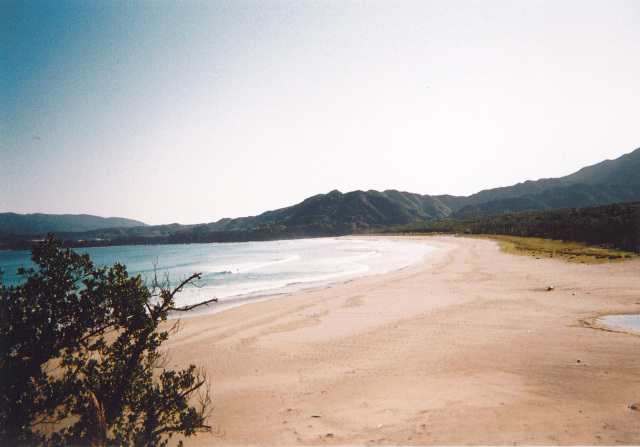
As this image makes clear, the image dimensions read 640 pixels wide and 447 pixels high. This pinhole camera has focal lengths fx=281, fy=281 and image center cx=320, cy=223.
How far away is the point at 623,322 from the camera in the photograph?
8938mm

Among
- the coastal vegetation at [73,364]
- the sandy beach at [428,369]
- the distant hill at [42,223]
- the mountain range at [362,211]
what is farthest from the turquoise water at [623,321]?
the distant hill at [42,223]

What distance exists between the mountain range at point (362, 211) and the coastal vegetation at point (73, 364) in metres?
140

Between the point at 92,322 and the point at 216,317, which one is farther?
the point at 216,317

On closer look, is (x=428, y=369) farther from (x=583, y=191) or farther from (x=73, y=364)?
(x=583, y=191)

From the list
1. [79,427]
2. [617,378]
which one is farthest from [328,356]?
[617,378]

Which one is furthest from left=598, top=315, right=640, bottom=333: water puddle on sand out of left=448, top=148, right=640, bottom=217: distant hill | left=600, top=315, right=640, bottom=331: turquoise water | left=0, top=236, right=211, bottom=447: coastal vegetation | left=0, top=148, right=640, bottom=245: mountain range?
left=448, top=148, right=640, bottom=217: distant hill

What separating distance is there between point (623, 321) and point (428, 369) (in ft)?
24.7

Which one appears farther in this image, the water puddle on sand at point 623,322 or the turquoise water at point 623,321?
the turquoise water at point 623,321

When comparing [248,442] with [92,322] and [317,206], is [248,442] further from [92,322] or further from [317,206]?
[317,206]

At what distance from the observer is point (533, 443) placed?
3.96 meters

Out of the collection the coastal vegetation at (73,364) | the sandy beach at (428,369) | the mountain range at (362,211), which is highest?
the mountain range at (362,211)

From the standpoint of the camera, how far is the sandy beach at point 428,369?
14.8 ft

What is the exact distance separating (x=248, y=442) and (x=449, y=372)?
4571 mm

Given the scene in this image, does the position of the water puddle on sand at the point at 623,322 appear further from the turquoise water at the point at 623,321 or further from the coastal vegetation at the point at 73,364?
the coastal vegetation at the point at 73,364
